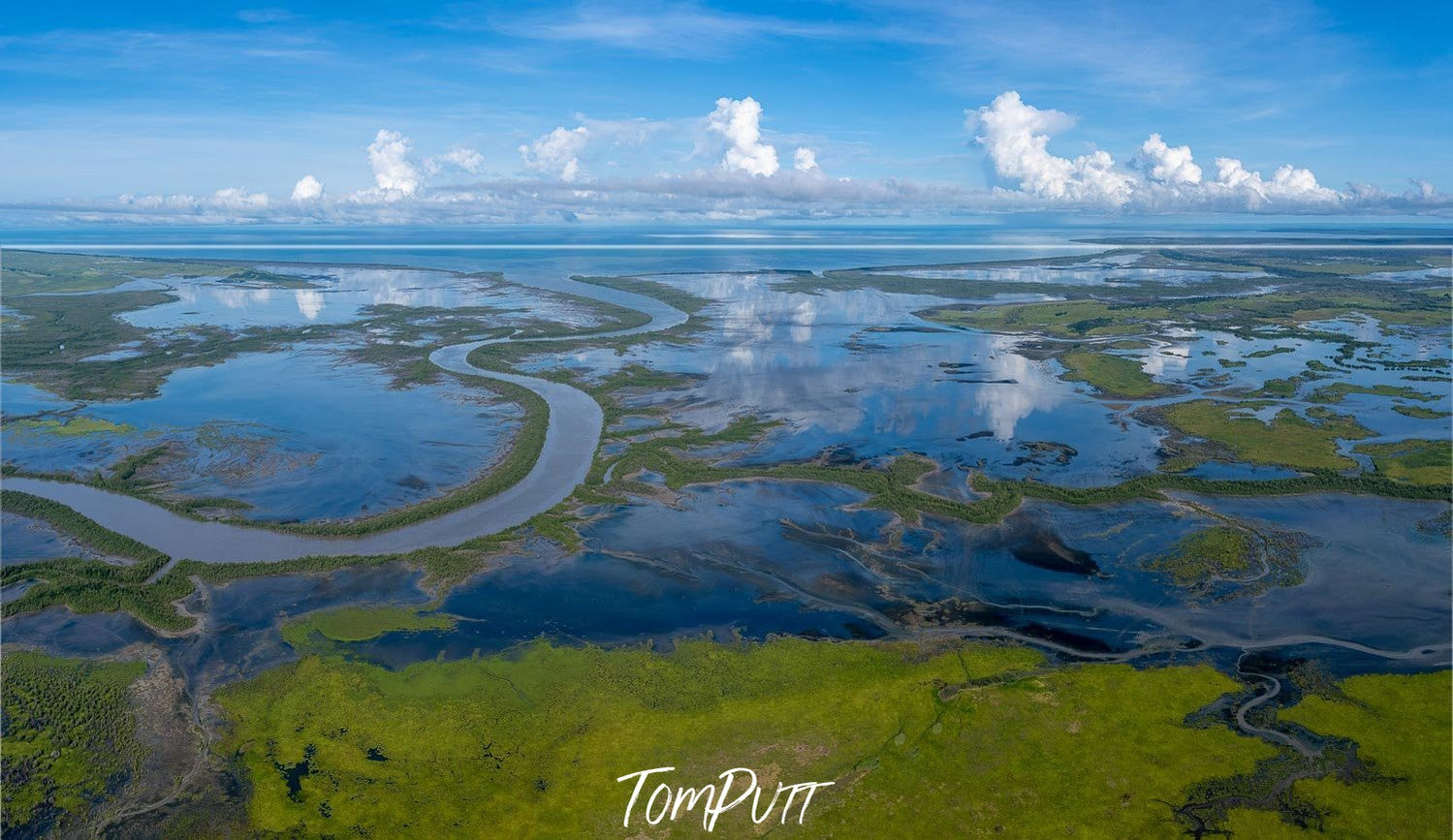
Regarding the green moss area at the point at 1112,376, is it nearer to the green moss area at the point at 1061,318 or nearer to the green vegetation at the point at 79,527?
the green moss area at the point at 1061,318

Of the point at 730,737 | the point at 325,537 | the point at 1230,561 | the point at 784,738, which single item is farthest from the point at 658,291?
the point at 784,738

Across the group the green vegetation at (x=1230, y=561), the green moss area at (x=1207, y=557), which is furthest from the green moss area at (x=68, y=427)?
the green vegetation at (x=1230, y=561)

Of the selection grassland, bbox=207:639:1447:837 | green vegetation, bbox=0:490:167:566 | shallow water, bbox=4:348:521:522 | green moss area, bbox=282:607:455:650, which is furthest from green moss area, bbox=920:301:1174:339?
green vegetation, bbox=0:490:167:566

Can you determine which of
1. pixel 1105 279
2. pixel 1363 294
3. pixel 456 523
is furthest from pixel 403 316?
pixel 1363 294

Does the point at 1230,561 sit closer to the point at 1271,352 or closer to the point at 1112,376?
the point at 1112,376

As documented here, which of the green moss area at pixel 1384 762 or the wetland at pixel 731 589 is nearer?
the green moss area at pixel 1384 762

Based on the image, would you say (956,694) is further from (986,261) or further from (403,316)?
(986,261)

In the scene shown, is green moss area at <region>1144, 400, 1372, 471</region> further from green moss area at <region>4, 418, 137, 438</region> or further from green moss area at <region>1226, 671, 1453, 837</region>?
green moss area at <region>4, 418, 137, 438</region>
